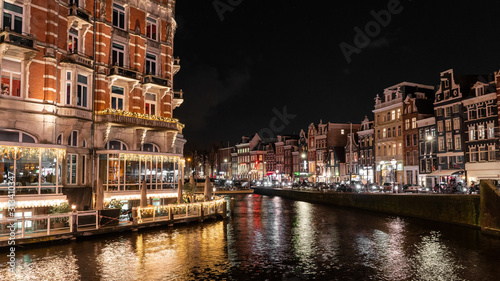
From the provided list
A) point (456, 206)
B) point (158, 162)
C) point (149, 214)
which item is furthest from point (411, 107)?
point (149, 214)

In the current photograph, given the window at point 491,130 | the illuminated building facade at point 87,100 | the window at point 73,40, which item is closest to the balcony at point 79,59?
the illuminated building facade at point 87,100

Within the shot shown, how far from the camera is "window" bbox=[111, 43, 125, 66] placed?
35.1 meters

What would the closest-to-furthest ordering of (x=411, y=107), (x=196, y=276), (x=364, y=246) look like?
(x=196, y=276)
(x=364, y=246)
(x=411, y=107)

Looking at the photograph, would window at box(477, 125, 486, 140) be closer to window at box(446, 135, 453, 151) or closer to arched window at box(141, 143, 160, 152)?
window at box(446, 135, 453, 151)

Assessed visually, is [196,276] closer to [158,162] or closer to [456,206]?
[158,162]

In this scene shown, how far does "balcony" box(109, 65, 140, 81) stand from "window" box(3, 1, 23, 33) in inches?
311

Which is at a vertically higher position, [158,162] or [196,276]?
[158,162]

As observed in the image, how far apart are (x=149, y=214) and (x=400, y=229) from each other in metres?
18.6

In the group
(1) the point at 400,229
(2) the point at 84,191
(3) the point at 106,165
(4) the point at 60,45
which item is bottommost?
(1) the point at 400,229

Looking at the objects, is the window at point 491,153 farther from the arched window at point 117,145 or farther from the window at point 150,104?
the arched window at point 117,145

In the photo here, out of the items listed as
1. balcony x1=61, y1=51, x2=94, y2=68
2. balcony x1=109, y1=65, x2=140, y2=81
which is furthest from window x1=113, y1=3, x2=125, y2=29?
balcony x1=61, y1=51, x2=94, y2=68

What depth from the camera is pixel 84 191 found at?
31422 mm

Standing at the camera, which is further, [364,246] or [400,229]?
[400,229]

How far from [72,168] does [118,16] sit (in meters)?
13.5
